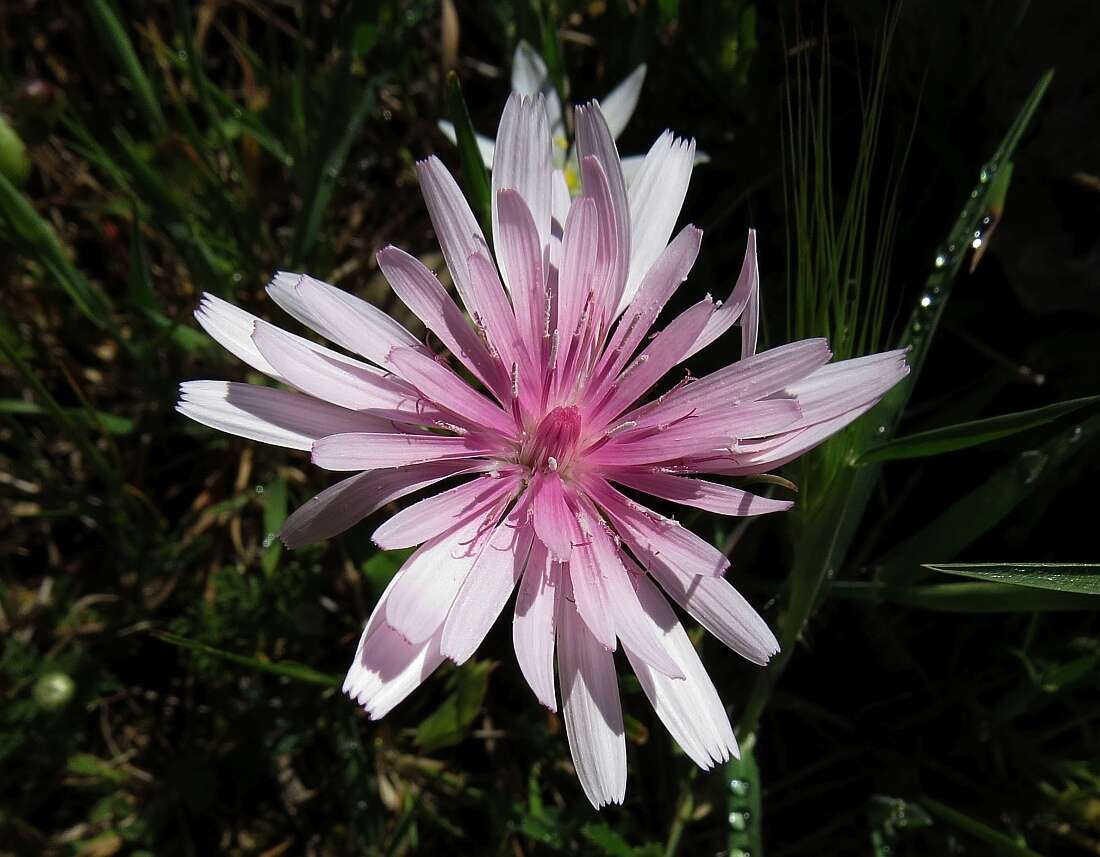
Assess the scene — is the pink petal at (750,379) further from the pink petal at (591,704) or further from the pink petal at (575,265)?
the pink petal at (591,704)

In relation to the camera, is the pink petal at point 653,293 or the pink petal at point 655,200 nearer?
the pink petal at point 653,293

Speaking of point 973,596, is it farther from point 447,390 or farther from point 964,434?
point 447,390

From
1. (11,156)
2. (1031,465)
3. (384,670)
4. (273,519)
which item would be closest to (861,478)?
(1031,465)

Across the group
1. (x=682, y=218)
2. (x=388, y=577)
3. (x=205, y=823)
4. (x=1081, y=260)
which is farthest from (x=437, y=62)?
(x=205, y=823)

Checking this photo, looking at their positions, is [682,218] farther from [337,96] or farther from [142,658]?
[142,658]

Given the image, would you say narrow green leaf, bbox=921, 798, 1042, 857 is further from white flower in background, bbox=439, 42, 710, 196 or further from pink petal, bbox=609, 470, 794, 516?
white flower in background, bbox=439, 42, 710, 196

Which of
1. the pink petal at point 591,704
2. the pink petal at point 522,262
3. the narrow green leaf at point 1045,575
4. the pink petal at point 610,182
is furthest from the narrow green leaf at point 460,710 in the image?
the narrow green leaf at point 1045,575
